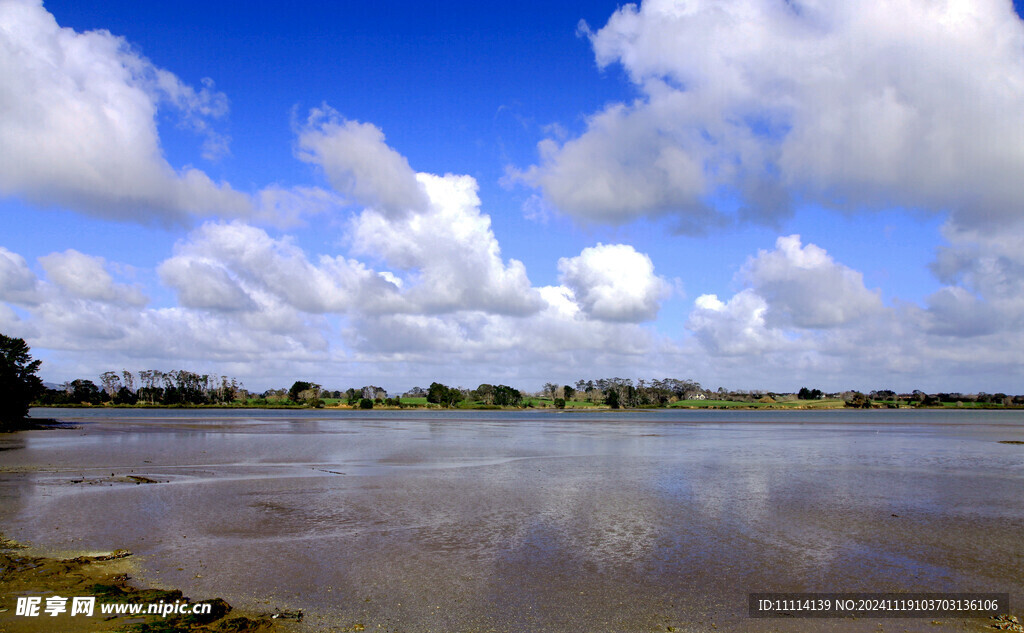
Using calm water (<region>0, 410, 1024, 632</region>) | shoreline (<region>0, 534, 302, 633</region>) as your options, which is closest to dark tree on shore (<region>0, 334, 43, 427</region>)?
calm water (<region>0, 410, 1024, 632</region>)

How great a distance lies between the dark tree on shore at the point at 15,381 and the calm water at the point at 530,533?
3571 centimetres

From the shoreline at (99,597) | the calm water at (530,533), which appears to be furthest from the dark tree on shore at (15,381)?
the shoreline at (99,597)

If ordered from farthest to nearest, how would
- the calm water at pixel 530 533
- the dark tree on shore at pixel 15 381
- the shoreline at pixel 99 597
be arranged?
1. the dark tree on shore at pixel 15 381
2. the calm water at pixel 530 533
3. the shoreline at pixel 99 597

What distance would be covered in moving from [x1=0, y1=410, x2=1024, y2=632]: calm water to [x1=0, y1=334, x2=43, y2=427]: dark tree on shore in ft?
117

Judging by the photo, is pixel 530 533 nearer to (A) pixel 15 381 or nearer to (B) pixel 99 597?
(B) pixel 99 597

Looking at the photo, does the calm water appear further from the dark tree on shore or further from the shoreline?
the dark tree on shore

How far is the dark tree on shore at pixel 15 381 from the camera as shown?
60188mm

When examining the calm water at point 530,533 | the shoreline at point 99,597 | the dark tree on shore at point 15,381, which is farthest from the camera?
the dark tree on shore at point 15,381

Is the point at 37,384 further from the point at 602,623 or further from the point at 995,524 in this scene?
the point at 995,524

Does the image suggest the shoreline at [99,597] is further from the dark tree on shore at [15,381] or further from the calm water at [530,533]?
the dark tree on shore at [15,381]

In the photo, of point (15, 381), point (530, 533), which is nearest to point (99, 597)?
point (530, 533)

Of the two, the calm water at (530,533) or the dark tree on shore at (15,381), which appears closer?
the calm water at (530,533)

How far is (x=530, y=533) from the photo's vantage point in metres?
17.1

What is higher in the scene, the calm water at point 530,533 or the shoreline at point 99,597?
the shoreline at point 99,597
